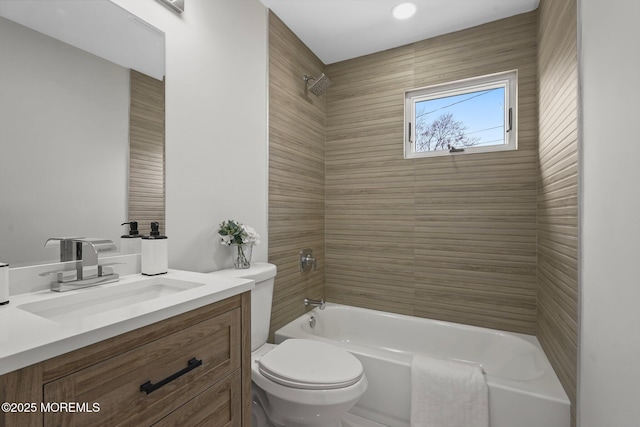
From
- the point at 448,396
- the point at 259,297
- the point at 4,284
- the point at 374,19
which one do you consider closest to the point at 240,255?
the point at 259,297

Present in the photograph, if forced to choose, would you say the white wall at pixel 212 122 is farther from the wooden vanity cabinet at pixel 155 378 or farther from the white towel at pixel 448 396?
the white towel at pixel 448 396

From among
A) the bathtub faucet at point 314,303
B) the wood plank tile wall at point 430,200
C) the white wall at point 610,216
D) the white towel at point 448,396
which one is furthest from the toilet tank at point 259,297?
the white wall at point 610,216

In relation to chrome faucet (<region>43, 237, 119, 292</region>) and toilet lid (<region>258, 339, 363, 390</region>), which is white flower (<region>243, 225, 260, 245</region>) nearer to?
toilet lid (<region>258, 339, 363, 390</region>)

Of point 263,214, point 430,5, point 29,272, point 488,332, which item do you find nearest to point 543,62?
point 430,5

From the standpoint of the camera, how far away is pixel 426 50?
2.34 metres

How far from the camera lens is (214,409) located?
928mm

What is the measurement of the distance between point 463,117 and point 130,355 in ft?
8.16

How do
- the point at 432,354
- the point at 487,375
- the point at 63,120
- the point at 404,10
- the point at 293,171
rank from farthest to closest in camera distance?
the point at 293,171, the point at 432,354, the point at 404,10, the point at 487,375, the point at 63,120

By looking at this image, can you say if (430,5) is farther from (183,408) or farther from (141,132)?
(183,408)

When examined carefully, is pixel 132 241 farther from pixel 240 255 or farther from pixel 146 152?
pixel 240 255

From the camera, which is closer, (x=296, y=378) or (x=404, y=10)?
(x=296, y=378)

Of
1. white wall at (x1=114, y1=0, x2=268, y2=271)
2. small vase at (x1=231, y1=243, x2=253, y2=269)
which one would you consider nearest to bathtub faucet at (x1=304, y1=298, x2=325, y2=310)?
white wall at (x1=114, y1=0, x2=268, y2=271)

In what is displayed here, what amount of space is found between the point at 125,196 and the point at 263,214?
34.9 inches

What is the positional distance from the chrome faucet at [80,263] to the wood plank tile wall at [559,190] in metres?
1.87
